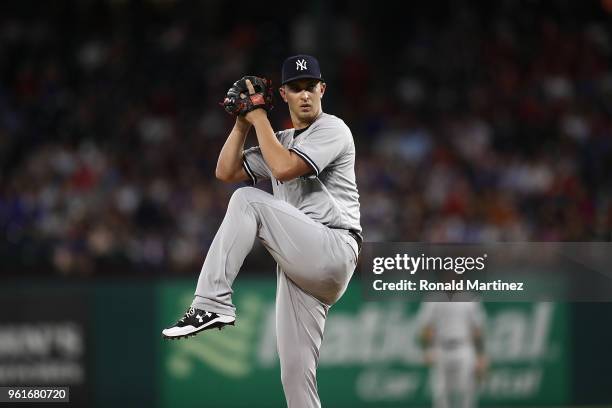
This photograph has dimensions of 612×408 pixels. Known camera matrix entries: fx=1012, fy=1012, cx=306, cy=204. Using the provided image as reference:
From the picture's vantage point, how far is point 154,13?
15773mm

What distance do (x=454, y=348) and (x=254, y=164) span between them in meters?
4.45

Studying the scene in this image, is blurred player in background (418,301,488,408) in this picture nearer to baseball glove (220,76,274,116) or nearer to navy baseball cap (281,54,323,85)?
navy baseball cap (281,54,323,85)

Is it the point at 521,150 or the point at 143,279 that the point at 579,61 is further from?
the point at 143,279

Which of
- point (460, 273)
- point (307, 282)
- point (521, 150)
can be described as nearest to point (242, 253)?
point (307, 282)

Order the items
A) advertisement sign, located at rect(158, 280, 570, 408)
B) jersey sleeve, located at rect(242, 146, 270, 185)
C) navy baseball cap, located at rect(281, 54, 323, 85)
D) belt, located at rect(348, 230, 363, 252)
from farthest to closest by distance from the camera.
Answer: advertisement sign, located at rect(158, 280, 570, 408), jersey sleeve, located at rect(242, 146, 270, 185), belt, located at rect(348, 230, 363, 252), navy baseball cap, located at rect(281, 54, 323, 85)

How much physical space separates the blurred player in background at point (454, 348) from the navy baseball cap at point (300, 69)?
440 centimetres

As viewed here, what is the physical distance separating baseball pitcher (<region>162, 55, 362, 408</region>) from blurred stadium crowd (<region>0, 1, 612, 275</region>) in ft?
16.2

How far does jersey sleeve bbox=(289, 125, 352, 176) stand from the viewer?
4918 millimetres

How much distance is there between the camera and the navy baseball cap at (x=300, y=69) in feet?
16.6

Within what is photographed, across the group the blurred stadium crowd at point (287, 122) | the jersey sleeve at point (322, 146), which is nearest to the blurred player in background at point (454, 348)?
the blurred stadium crowd at point (287, 122)

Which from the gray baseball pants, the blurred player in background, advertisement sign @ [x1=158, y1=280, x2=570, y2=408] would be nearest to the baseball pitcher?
the gray baseball pants

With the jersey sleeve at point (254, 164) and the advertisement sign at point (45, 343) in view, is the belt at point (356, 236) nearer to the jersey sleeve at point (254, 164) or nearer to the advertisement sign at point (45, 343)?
the jersey sleeve at point (254, 164)

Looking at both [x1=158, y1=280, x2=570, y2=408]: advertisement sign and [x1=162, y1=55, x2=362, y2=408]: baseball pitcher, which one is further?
[x1=158, y1=280, x2=570, y2=408]: advertisement sign

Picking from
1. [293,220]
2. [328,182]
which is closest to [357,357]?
[328,182]
